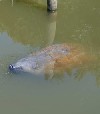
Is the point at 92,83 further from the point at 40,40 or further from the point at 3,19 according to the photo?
the point at 3,19

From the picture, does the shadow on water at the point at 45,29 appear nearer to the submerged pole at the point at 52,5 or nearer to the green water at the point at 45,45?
the green water at the point at 45,45

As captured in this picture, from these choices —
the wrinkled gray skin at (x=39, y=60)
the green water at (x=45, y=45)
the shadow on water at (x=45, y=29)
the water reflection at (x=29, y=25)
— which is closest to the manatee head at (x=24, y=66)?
the wrinkled gray skin at (x=39, y=60)

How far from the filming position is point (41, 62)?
783cm

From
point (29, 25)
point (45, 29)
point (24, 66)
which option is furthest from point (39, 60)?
point (29, 25)

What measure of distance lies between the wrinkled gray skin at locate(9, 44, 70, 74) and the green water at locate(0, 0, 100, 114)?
0.19 meters

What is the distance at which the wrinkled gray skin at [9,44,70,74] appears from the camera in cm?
764

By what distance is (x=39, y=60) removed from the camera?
25.9ft

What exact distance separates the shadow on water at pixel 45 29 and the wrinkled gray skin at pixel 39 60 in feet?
1.44

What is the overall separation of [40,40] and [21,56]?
1482mm

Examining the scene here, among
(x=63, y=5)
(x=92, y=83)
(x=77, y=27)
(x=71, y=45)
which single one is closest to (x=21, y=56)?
(x=71, y=45)

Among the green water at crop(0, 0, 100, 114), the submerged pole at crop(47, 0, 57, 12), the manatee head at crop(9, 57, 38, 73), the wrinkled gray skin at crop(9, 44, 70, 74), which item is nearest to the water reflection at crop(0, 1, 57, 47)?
the green water at crop(0, 0, 100, 114)

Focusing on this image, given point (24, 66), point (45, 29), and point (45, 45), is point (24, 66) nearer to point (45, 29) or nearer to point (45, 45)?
point (45, 45)

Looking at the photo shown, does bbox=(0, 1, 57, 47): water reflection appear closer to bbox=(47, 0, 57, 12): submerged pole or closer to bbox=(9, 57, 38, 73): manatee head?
bbox=(47, 0, 57, 12): submerged pole

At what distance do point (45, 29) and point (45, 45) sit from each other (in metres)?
1.35
